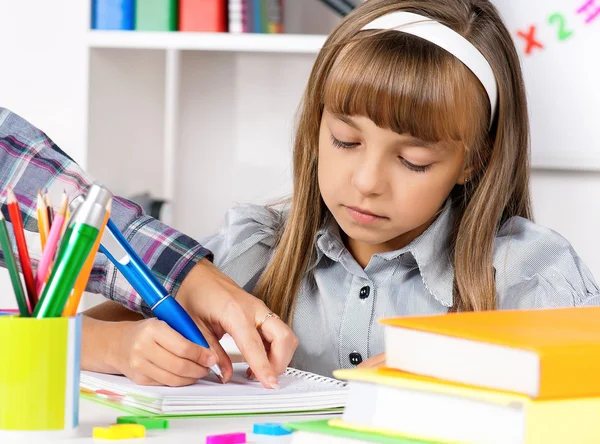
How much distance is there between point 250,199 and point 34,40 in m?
0.52

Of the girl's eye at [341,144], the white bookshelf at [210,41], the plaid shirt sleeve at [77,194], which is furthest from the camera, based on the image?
the white bookshelf at [210,41]

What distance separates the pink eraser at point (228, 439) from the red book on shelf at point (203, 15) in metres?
1.12

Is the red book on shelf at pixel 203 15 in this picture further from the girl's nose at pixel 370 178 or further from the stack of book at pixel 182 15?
the girl's nose at pixel 370 178

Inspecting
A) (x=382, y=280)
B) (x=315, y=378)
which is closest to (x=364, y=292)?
(x=382, y=280)

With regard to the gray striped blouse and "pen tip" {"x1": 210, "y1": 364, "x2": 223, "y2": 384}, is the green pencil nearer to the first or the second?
"pen tip" {"x1": 210, "y1": 364, "x2": 223, "y2": 384}

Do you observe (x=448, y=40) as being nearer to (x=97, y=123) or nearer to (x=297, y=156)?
(x=297, y=156)

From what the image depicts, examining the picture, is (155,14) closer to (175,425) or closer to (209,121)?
(209,121)

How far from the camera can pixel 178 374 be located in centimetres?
74

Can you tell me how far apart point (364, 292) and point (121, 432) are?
51 centimetres

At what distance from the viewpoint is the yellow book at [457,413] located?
425mm

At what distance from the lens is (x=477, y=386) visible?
45 centimetres

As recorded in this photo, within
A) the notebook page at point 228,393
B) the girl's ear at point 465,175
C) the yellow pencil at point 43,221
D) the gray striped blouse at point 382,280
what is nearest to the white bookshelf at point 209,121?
Result: the gray striped blouse at point 382,280

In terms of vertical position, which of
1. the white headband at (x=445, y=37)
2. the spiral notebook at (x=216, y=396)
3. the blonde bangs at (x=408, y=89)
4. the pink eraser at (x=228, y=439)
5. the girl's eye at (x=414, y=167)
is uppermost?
the white headband at (x=445, y=37)

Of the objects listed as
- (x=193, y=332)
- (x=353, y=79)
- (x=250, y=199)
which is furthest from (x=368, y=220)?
(x=250, y=199)
